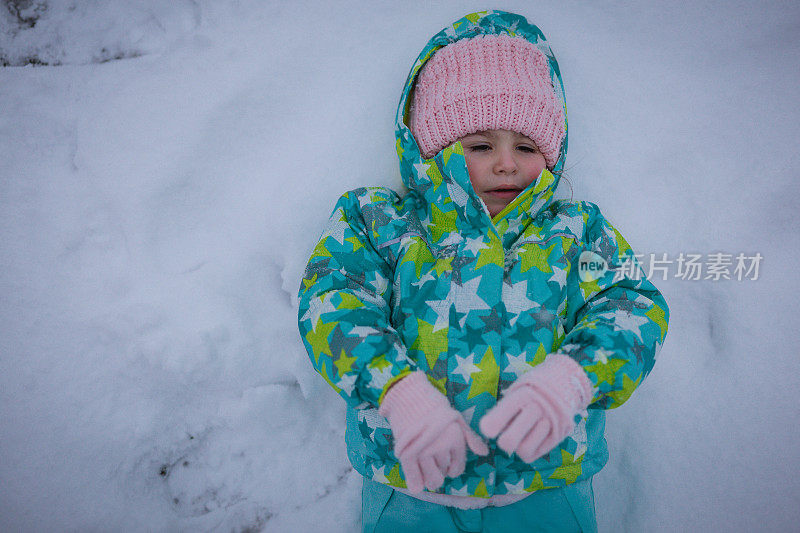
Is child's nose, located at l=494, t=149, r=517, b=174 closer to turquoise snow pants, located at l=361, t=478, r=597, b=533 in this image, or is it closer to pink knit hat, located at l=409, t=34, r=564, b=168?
pink knit hat, located at l=409, t=34, r=564, b=168

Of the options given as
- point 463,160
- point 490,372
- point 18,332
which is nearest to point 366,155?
point 463,160

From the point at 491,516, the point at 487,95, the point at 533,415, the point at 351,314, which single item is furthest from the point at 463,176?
the point at 491,516

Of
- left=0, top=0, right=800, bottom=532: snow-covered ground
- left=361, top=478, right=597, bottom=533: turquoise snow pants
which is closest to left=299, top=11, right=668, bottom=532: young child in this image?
left=361, top=478, right=597, bottom=533: turquoise snow pants

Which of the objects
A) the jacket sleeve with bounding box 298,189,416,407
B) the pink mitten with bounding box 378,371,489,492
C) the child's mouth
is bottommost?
the pink mitten with bounding box 378,371,489,492

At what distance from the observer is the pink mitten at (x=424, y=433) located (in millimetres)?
934

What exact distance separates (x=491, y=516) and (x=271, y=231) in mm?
1127

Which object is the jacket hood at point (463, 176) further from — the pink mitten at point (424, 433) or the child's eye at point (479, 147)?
the pink mitten at point (424, 433)

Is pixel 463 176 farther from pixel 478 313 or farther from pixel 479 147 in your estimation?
pixel 478 313

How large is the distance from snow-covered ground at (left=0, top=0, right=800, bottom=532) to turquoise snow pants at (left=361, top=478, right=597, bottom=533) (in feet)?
1.21

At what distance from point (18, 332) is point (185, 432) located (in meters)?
0.62

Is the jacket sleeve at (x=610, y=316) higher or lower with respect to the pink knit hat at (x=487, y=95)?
lower

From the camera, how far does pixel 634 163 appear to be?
1.71 meters

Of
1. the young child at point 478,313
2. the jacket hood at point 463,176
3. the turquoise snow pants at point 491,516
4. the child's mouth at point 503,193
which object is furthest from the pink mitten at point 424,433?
the child's mouth at point 503,193

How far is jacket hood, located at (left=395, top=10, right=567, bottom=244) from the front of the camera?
1.29 m
